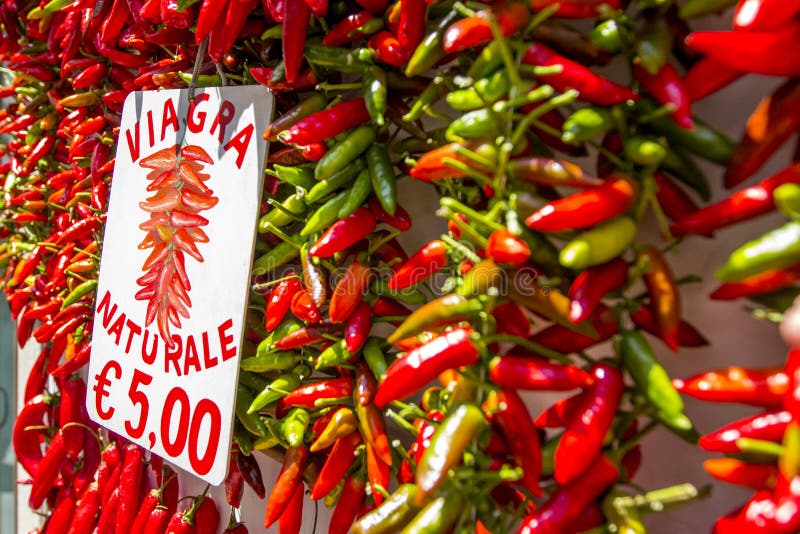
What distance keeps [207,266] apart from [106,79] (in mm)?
836

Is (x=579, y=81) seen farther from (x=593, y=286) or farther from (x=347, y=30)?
(x=347, y=30)

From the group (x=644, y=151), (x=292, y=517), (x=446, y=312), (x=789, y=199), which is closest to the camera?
(x=789, y=199)

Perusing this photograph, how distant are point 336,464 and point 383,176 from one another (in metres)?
0.51

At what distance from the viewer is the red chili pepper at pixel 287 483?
1.15 meters

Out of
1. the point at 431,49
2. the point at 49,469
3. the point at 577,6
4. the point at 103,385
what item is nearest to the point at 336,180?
the point at 431,49

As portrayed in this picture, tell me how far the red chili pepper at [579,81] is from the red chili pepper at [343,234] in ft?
1.33

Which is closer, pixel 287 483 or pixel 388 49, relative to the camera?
pixel 388 49

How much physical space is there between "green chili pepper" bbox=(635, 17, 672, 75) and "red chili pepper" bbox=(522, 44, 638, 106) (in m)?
0.04

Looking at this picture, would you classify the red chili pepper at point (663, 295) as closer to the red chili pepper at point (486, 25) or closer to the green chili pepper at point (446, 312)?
the green chili pepper at point (446, 312)

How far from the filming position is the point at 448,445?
798 mm

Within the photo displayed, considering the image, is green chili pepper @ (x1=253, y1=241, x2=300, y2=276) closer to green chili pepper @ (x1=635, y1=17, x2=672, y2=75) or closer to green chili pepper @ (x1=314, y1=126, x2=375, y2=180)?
green chili pepper @ (x1=314, y1=126, x2=375, y2=180)

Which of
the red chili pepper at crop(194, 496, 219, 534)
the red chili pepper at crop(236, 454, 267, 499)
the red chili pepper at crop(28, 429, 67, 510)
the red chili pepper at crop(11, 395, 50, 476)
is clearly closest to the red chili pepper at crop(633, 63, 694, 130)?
the red chili pepper at crop(236, 454, 267, 499)

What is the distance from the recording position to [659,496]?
2.41ft

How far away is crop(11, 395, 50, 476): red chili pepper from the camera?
2.00m
